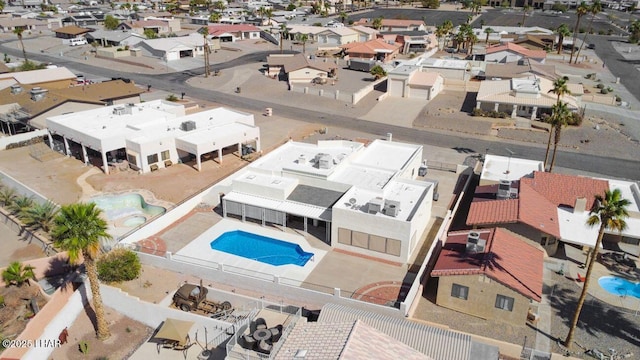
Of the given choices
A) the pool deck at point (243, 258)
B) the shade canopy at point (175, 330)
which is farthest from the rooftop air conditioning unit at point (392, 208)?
the shade canopy at point (175, 330)

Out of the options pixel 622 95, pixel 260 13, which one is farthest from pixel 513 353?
pixel 260 13

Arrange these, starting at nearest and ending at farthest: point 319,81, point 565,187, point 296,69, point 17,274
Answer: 1. point 17,274
2. point 565,187
3. point 296,69
4. point 319,81

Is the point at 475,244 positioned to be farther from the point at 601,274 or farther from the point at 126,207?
the point at 126,207

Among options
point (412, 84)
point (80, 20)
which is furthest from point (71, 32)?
point (412, 84)

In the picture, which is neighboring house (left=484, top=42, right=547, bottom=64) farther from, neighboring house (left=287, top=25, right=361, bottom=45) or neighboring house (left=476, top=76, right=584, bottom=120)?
neighboring house (left=287, top=25, right=361, bottom=45)

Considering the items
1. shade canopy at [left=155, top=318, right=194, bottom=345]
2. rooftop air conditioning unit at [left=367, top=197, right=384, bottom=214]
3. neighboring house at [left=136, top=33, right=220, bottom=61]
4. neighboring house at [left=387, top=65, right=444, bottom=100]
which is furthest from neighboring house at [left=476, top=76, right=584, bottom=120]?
neighboring house at [left=136, top=33, right=220, bottom=61]

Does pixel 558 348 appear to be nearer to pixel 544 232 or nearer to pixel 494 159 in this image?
pixel 544 232
